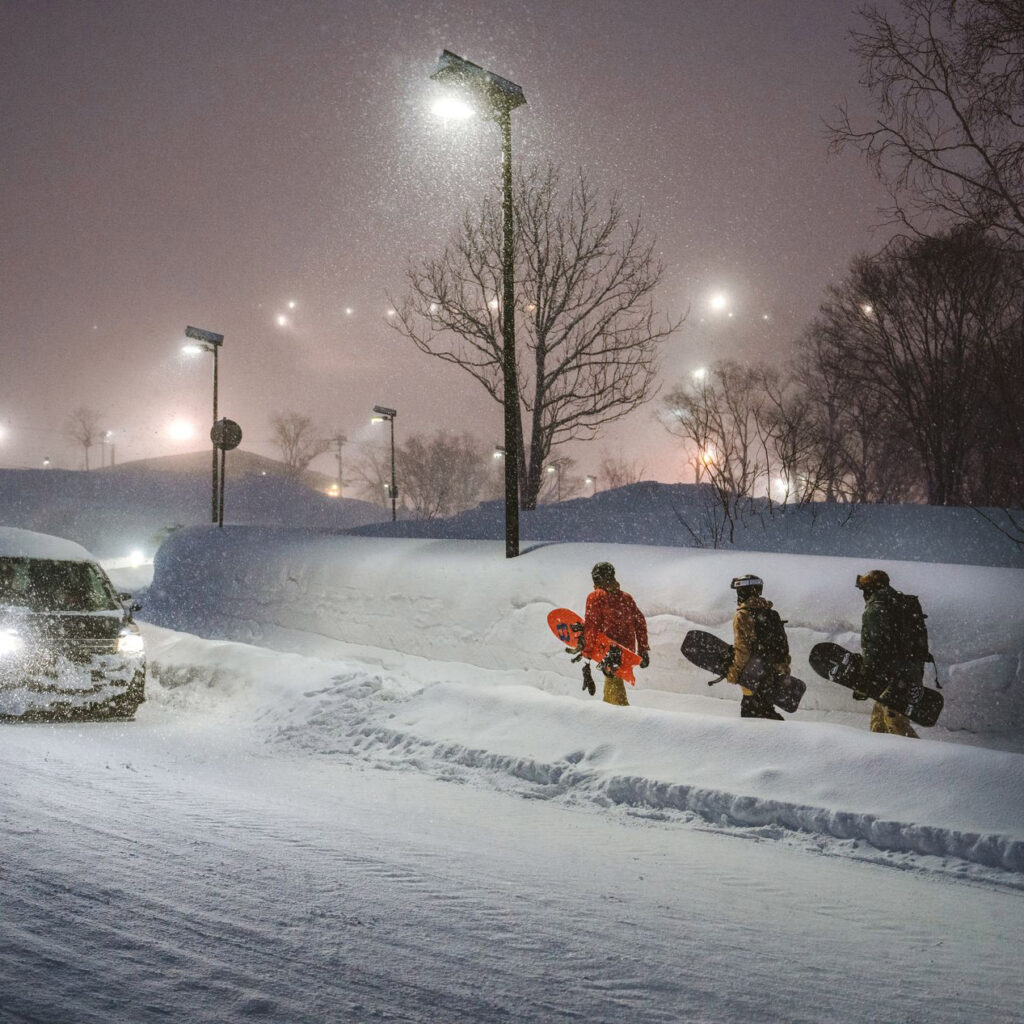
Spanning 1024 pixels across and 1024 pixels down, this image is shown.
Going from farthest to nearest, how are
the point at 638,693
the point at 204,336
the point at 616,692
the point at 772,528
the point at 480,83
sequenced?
the point at 204,336 < the point at 772,528 < the point at 480,83 < the point at 638,693 < the point at 616,692

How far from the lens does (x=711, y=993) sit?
3.14 metres

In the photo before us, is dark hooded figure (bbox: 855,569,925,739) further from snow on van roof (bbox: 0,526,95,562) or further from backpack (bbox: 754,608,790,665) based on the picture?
snow on van roof (bbox: 0,526,95,562)

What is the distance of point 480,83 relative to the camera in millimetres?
10898

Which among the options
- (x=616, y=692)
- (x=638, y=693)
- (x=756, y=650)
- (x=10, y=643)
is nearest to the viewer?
(x=756, y=650)

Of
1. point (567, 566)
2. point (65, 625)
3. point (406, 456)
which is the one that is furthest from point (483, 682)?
point (406, 456)

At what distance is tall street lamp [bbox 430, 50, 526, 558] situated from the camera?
1069cm

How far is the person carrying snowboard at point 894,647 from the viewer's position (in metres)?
7.48

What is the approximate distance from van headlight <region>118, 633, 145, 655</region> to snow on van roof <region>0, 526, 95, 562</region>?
5.09ft

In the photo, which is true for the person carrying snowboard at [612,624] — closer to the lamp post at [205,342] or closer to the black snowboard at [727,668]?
the black snowboard at [727,668]

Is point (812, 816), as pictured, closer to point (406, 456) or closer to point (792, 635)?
point (792, 635)

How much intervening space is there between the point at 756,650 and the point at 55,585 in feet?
25.6

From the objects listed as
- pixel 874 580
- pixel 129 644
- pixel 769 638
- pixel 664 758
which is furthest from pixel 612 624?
pixel 129 644

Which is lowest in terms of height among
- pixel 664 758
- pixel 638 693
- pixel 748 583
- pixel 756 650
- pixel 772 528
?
pixel 664 758

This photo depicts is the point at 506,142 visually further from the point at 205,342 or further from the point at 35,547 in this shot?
the point at 205,342
